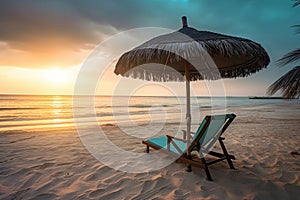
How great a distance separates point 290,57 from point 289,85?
0.48 metres

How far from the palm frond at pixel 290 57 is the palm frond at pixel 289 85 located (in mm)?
184

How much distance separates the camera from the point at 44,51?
919 cm

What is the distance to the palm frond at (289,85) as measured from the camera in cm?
226

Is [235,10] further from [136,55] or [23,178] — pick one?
[23,178]

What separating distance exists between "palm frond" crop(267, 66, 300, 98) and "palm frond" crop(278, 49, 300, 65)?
18cm

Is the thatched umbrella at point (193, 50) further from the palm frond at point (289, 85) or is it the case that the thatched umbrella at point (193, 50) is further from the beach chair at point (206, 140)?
the beach chair at point (206, 140)

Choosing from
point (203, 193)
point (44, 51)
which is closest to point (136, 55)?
point (203, 193)

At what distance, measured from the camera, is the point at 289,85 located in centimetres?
231

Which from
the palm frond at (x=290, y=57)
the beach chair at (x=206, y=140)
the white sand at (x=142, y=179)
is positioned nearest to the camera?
the white sand at (x=142, y=179)

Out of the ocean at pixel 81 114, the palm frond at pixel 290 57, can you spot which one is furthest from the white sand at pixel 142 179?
the ocean at pixel 81 114

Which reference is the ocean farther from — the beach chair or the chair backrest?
the chair backrest

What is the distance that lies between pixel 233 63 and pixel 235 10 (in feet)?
17.7

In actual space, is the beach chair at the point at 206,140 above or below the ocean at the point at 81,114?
above

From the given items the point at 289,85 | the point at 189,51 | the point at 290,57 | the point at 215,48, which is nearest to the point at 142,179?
the point at 189,51
